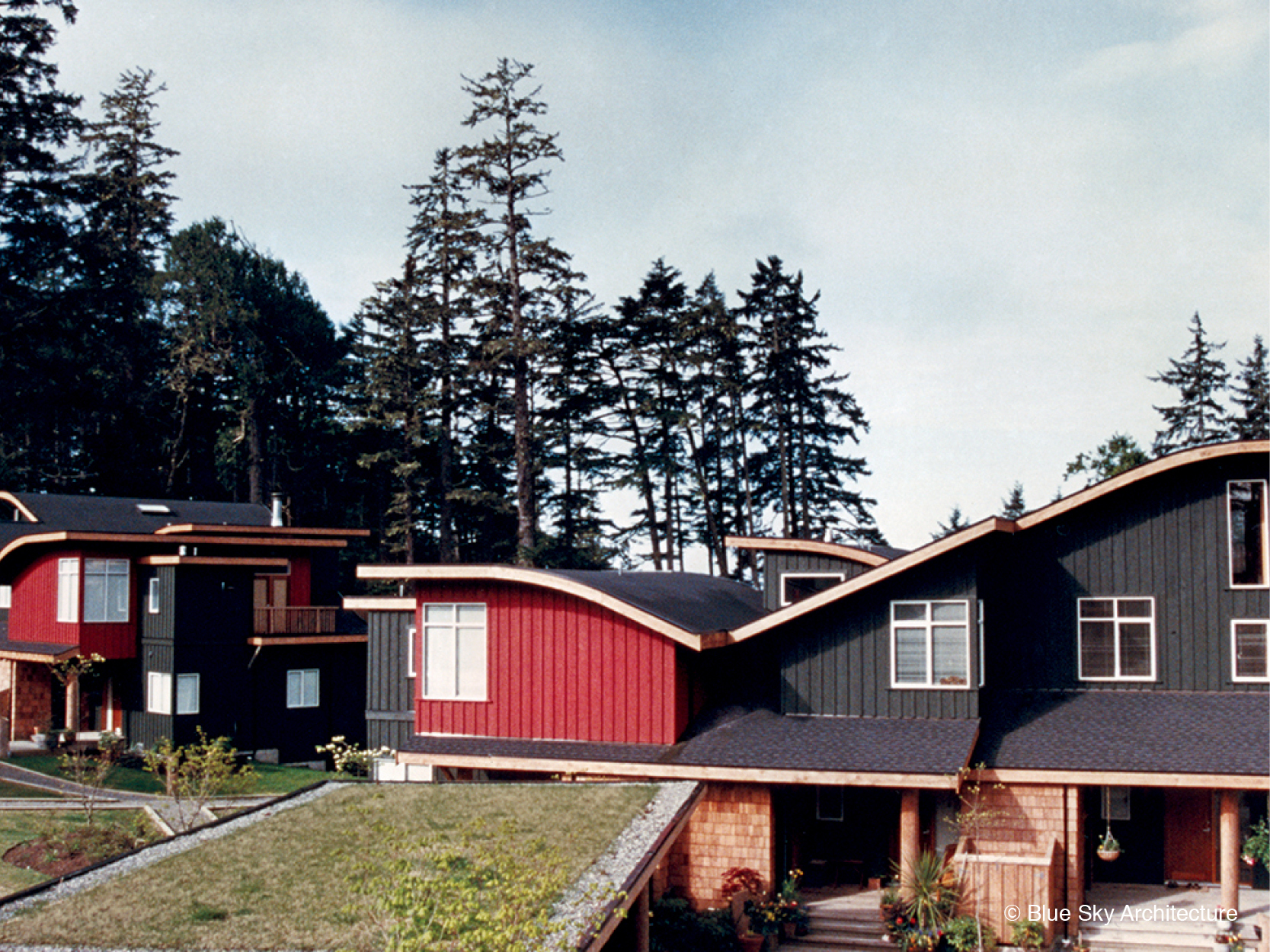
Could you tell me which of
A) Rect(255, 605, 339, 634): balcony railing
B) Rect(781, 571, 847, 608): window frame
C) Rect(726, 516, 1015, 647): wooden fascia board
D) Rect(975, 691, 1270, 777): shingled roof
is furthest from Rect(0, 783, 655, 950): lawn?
Rect(255, 605, 339, 634): balcony railing

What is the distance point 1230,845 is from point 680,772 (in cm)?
768

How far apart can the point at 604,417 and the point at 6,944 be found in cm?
3341

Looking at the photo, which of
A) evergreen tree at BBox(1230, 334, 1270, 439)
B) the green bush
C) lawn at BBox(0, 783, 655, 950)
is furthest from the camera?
evergreen tree at BBox(1230, 334, 1270, 439)

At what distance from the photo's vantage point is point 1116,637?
18422mm

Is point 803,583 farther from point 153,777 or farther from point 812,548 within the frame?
point 153,777

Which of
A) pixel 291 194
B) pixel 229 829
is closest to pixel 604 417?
pixel 291 194

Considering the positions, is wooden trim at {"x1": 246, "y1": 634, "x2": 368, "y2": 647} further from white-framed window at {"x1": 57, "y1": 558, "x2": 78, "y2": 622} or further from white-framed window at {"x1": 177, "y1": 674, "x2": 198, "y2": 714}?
white-framed window at {"x1": 57, "y1": 558, "x2": 78, "y2": 622}

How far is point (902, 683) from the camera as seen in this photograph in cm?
1817

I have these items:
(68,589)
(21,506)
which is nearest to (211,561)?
(68,589)

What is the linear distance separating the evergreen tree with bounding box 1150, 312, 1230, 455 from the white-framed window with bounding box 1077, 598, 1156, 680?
32414mm

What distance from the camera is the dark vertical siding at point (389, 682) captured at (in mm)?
25344

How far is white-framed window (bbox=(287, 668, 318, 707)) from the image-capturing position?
31234 millimetres

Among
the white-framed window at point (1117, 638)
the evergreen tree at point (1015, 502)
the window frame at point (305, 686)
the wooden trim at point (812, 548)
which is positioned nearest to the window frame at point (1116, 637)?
the white-framed window at point (1117, 638)

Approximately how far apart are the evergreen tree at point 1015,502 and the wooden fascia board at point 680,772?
122 ft
